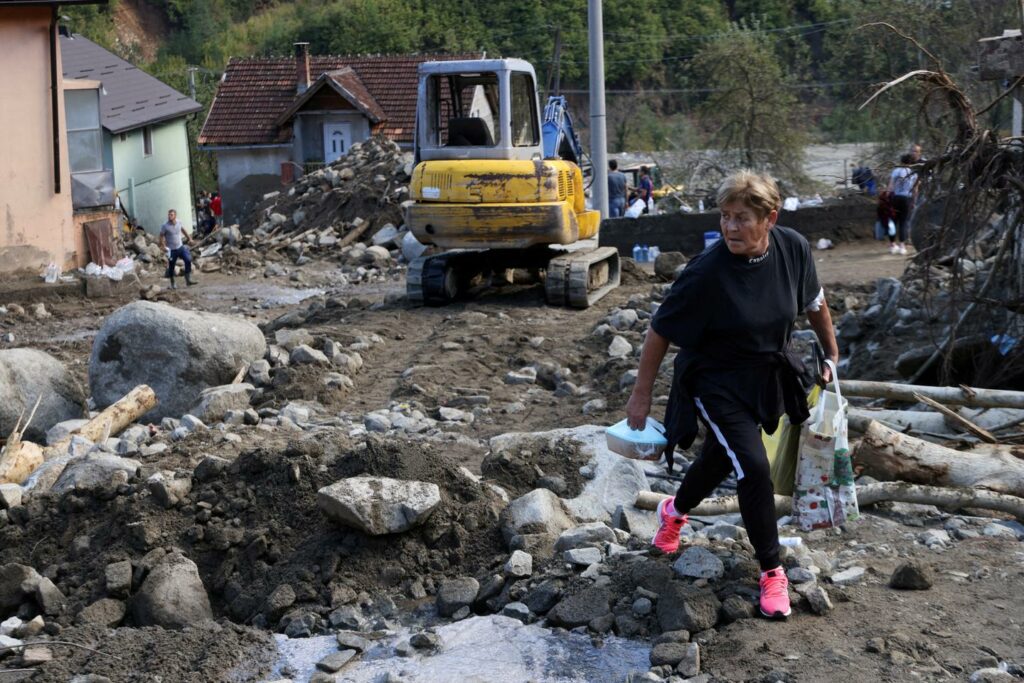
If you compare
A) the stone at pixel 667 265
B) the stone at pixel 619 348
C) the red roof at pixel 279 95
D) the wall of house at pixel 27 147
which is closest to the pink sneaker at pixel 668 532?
the stone at pixel 619 348

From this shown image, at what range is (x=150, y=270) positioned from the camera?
Result: 23.6 meters

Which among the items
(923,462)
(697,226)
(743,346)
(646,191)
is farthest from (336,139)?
(743,346)

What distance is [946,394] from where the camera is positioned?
7309 millimetres

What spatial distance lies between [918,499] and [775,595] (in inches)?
59.4

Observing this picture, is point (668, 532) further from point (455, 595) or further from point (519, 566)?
point (455, 595)

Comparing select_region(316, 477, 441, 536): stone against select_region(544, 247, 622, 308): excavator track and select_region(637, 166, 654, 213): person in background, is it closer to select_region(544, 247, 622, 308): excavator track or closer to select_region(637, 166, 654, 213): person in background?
select_region(544, 247, 622, 308): excavator track

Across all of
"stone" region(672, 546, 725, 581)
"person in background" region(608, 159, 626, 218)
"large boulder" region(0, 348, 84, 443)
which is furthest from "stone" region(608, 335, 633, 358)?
"person in background" region(608, 159, 626, 218)

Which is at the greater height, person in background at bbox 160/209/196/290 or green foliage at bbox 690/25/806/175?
green foliage at bbox 690/25/806/175

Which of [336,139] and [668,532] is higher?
[336,139]

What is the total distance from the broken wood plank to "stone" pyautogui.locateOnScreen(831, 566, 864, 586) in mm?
1934

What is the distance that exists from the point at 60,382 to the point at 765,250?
7097 millimetres

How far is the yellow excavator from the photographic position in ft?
45.3

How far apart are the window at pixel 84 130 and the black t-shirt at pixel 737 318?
21.9 metres

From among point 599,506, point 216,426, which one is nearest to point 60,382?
point 216,426
